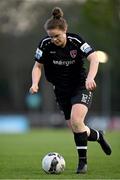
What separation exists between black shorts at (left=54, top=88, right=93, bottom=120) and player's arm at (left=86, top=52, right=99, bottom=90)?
0.47 meters

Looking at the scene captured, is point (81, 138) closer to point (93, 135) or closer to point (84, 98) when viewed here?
point (84, 98)

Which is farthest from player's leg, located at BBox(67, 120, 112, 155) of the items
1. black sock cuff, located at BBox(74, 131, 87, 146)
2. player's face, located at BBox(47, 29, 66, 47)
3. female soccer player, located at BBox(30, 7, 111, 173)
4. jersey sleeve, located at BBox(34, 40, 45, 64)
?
player's face, located at BBox(47, 29, 66, 47)

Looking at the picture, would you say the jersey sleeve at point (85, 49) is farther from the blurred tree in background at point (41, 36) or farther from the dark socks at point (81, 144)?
the blurred tree in background at point (41, 36)

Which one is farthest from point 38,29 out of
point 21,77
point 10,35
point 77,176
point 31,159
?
point 77,176

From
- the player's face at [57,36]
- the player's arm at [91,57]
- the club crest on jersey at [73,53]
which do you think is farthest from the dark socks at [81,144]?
the player's face at [57,36]

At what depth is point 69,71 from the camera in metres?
11.8

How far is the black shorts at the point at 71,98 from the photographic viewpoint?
11.7 metres

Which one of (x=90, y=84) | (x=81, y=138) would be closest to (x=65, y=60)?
(x=90, y=84)

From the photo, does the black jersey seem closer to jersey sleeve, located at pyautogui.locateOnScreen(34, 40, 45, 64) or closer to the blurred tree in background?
jersey sleeve, located at pyautogui.locateOnScreen(34, 40, 45, 64)

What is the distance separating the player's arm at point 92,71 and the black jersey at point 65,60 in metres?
0.10

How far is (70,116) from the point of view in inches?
469

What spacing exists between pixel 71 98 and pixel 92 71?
2.35ft

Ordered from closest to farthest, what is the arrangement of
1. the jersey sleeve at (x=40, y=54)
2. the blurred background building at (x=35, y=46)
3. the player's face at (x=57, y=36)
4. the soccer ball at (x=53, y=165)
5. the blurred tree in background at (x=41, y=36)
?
the player's face at (x=57, y=36) < the soccer ball at (x=53, y=165) < the jersey sleeve at (x=40, y=54) < the blurred tree in background at (x=41, y=36) < the blurred background building at (x=35, y=46)

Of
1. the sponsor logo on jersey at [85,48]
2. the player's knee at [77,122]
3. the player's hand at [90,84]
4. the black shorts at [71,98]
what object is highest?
the sponsor logo on jersey at [85,48]
